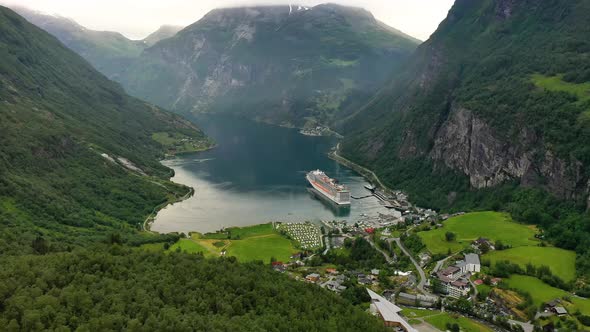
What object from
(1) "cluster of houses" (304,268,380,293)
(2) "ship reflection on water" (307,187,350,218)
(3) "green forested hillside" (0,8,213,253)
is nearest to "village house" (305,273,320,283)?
(1) "cluster of houses" (304,268,380,293)

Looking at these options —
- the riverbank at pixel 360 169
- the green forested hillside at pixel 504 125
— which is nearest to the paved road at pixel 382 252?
the green forested hillside at pixel 504 125

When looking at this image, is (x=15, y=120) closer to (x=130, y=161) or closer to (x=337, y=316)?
(x=130, y=161)

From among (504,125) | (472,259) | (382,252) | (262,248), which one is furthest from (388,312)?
(504,125)

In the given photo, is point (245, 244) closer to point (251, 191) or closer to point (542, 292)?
point (251, 191)

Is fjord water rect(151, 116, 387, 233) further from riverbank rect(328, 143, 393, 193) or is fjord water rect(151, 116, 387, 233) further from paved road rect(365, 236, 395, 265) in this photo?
paved road rect(365, 236, 395, 265)

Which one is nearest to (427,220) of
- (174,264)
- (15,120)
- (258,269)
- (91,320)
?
(258,269)

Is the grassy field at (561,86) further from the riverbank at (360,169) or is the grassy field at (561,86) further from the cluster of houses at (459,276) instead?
the cluster of houses at (459,276)
